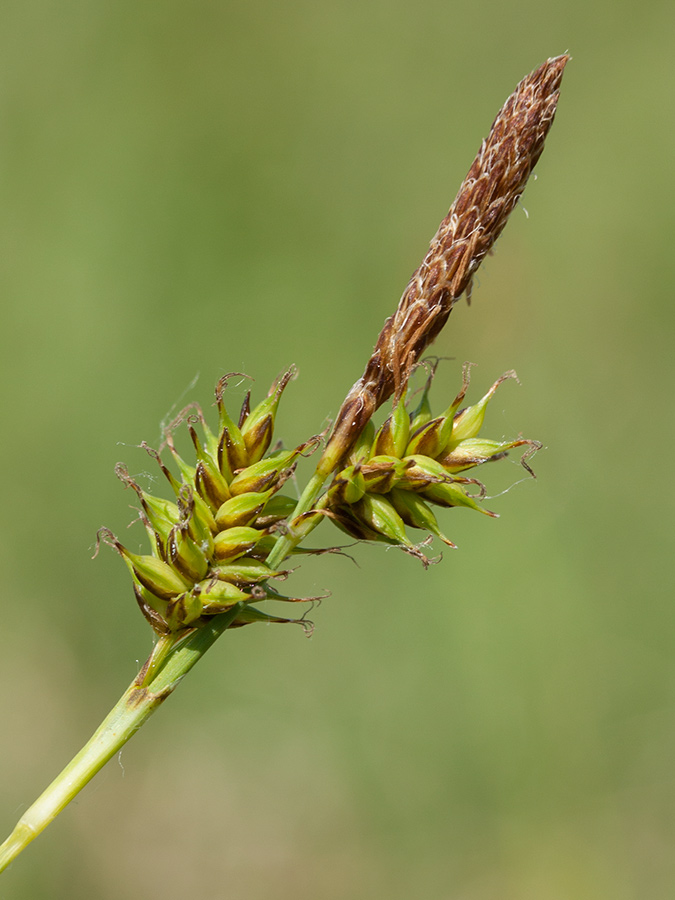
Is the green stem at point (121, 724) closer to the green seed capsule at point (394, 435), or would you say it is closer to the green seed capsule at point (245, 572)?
the green seed capsule at point (245, 572)

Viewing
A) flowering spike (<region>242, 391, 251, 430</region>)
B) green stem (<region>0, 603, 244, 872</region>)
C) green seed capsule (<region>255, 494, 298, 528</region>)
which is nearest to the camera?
green stem (<region>0, 603, 244, 872</region>)

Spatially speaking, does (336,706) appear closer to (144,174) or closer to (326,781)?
(326,781)

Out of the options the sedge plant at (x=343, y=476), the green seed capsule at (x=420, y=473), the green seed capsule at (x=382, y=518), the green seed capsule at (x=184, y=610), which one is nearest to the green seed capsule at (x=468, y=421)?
the sedge plant at (x=343, y=476)

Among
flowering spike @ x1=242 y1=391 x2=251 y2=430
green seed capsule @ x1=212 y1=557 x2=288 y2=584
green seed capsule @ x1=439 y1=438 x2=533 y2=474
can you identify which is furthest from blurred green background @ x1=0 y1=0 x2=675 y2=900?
green seed capsule @ x1=212 y1=557 x2=288 y2=584

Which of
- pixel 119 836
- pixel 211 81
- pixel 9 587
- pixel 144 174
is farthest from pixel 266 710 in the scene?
pixel 211 81

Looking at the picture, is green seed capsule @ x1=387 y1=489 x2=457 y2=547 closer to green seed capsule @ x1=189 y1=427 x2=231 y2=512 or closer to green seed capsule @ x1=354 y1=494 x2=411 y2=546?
green seed capsule @ x1=354 y1=494 x2=411 y2=546

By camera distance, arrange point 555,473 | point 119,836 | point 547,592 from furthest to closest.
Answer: point 555,473 → point 547,592 → point 119,836

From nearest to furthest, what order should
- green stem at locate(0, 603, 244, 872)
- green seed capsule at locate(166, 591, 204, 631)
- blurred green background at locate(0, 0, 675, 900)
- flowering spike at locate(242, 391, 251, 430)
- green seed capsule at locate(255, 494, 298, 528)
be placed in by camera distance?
green stem at locate(0, 603, 244, 872) → green seed capsule at locate(166, 591, 204, 631) → green seed capsule at locate(255, 494, 298, 528) → flowering spike at locate(242, 391, 251, 430) → blurred green background at locate(0, 0, 675, 900)

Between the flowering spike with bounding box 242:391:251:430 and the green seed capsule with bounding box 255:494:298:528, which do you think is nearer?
the green seed capsule with bounding box 255:494:298:528
